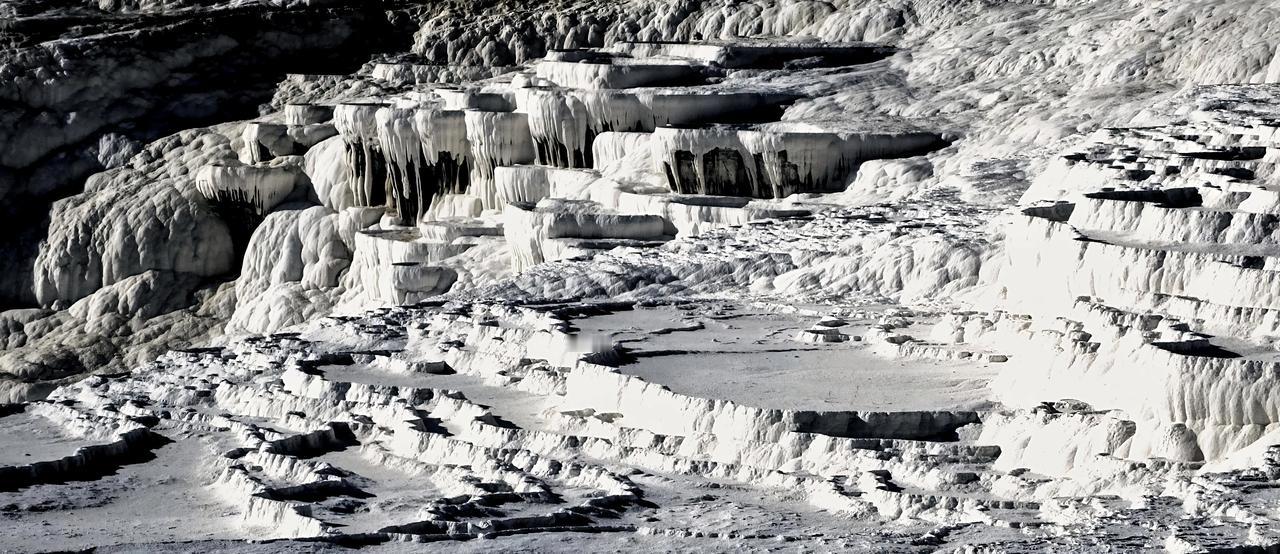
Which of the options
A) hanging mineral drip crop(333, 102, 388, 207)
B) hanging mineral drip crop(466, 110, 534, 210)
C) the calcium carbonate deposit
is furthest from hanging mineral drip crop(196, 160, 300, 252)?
hanging mineral drip crop(466, 110, 534, 210)

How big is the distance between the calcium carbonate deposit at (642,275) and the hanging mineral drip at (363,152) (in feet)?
0.28

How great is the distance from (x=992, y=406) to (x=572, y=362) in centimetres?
454

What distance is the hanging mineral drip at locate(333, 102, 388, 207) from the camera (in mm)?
33969

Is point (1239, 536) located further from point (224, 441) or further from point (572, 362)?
point (224, 441)

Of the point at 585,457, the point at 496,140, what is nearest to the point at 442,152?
the point at 496,140

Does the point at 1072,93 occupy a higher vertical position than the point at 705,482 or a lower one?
higher

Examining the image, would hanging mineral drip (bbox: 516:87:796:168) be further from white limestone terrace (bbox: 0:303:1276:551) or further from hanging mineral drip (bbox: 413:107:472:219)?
white limestone terrace (bbox: 0:303:1276:551)

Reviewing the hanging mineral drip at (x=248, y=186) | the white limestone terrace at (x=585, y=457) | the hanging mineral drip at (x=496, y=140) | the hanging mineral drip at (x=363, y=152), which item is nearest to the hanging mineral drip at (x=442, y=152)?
the hanging mineral drip at (x=496, y=140)

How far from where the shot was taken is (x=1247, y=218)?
16.9 meters

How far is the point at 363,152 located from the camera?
34.7 m

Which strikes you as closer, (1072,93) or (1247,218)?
(1247,218)

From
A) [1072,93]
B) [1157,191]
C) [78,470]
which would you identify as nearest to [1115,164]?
[1157,191]

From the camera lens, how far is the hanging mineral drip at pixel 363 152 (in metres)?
34.0

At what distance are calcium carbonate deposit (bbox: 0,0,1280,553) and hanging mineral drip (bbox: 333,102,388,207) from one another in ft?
0.28
